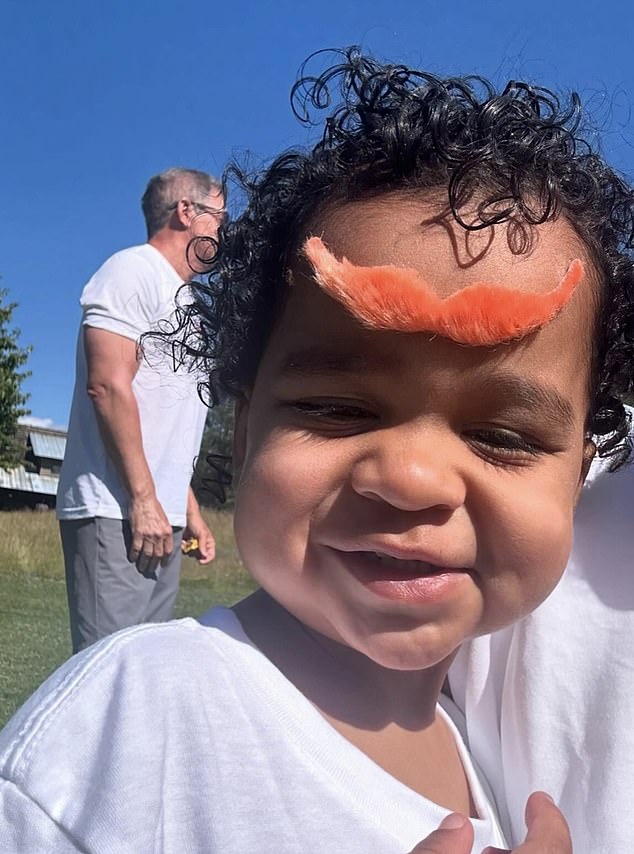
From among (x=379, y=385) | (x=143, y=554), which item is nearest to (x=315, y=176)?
(x=379, y=385)

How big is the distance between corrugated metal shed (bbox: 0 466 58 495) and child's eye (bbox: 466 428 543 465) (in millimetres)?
31826

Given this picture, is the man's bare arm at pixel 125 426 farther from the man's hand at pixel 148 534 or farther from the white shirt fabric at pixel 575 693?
the white shirt fabric at pixel 575 693

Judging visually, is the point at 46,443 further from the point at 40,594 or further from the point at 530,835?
the point at 530,835

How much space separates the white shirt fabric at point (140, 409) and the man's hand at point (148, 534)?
6cm

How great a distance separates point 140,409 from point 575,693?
1813 millimetres

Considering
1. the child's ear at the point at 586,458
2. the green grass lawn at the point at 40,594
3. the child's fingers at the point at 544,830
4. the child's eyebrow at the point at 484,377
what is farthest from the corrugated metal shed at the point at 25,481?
the child's fingers at the point at 544,830

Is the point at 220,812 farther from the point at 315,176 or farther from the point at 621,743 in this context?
the point at 315,176

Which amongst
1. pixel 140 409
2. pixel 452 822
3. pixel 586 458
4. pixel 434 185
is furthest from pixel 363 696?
pixel 140 409

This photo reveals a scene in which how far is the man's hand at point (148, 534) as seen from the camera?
2.52 metres

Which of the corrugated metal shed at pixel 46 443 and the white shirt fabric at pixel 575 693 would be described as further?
the corrugated metal shed at pixel 46 443

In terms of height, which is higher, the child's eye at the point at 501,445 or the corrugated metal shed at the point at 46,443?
the corrugated metal shed at the point at 46,443

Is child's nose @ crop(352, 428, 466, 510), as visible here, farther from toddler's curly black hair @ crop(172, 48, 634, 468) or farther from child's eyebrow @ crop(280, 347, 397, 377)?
toddler's curly black hair @ crop(172, 48, 634, 468)

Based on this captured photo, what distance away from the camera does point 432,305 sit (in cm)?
90

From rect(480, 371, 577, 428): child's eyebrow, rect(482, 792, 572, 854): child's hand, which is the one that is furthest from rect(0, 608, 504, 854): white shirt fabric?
rect(480, 371, 577, 428): child's eyebrow
